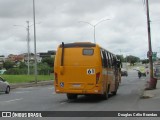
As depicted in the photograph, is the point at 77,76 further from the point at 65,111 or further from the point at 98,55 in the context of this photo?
the point at 65,111

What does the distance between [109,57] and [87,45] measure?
3687mm

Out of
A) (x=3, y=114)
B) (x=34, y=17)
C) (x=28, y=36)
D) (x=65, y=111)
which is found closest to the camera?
(x=3, y=114)

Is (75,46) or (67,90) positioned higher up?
(75,46)

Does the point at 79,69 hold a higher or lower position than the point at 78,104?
higher

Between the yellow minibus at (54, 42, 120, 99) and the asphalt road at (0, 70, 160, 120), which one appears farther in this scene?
the yellow minibus at (54, 42, 120, 99)

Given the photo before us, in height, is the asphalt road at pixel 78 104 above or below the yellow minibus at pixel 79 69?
below

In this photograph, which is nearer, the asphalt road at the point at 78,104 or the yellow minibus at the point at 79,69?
the asphalt road at the point at 78,104

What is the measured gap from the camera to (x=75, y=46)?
77.7 feet

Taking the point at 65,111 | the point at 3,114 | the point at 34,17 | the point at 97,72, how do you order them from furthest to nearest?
the point at 34,17 → the point at 97,72 → the point at 65,111 → the point at 3,114

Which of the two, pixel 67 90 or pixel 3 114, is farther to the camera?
pixel 67 90

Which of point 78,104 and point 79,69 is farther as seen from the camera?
point 79,69

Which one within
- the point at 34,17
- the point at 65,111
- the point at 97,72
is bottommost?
the point at 65,111

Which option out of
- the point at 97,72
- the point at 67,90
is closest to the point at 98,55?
the point at 97,72

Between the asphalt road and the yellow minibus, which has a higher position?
the yellow minibus
